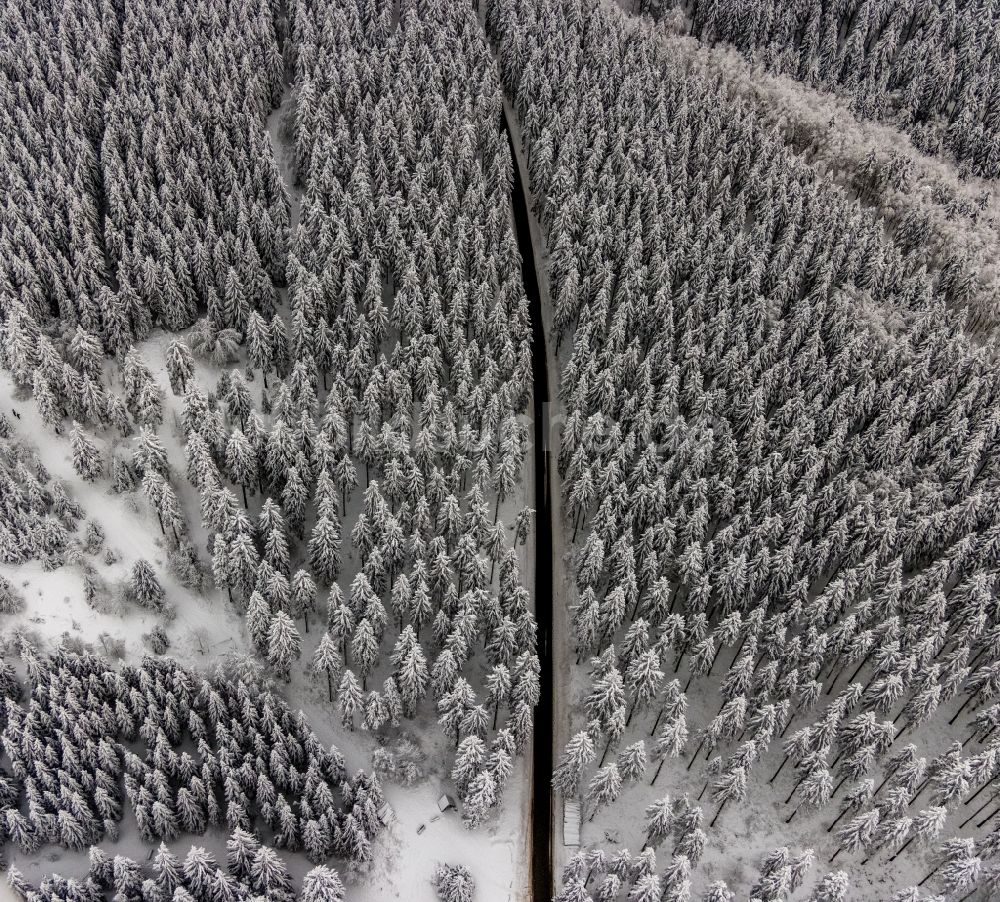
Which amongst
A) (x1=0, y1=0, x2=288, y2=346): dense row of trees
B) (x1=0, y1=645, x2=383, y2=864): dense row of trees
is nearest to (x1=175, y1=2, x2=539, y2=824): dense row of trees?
(x1=0, y1=645, x2=383, y2=864): dense row of trees

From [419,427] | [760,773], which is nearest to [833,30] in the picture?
[419,427]

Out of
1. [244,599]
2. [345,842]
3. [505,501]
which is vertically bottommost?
[345,842]

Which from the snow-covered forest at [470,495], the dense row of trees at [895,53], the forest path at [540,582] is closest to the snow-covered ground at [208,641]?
the snow-covered forest at [470,495]

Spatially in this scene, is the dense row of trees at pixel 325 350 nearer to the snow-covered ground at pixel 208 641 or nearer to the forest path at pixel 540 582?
the snow-covered ground at pixel 208 641

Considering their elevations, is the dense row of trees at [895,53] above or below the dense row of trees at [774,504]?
above

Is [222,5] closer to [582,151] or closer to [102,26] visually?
[102,26]

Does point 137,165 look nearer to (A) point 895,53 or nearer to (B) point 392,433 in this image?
(B) point 392,433
